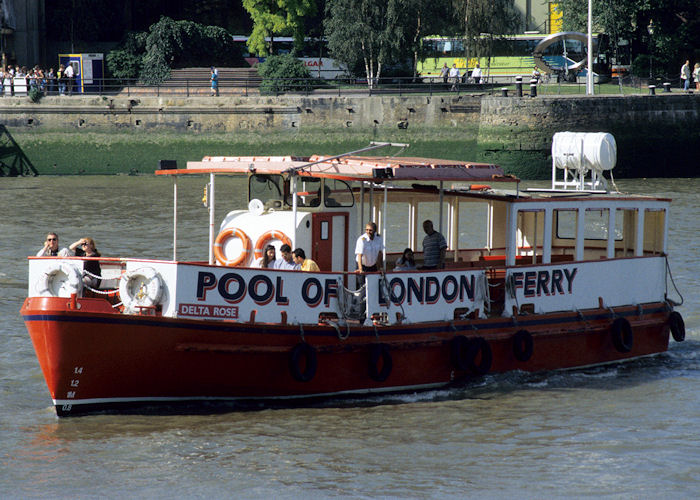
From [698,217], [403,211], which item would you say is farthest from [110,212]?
[698,217]

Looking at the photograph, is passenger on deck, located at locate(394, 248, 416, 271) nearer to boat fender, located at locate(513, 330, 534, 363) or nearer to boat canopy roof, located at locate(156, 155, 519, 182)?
boat canopy roof, located at locate(156, 155, 519, 182)

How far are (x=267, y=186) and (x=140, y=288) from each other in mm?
2728

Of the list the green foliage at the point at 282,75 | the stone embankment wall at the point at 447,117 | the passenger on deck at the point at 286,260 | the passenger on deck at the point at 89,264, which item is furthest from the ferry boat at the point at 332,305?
the green foliage at the point at 282,75

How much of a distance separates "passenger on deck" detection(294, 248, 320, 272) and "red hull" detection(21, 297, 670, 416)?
0.78 meters

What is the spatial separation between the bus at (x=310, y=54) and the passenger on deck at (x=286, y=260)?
38.9 m

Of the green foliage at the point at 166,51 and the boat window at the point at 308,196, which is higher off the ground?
the green foliage at the point at 166,51

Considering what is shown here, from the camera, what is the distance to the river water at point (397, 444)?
11.2 metres

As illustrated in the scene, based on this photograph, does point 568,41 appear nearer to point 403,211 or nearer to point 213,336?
point 403,211

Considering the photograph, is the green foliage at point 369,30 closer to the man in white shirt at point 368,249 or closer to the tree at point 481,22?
the tree at point 481,22

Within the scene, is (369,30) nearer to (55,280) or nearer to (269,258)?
(269,258)

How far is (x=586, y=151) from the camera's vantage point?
17828mm

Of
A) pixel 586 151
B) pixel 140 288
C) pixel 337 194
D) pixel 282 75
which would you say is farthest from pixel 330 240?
pixel 282 75

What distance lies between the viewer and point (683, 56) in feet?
166

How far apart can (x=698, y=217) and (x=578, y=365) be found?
Result: 16.3 m
